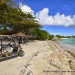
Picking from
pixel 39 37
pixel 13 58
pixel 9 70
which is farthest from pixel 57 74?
pixel 39 37

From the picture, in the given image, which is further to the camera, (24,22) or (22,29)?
(22,29)

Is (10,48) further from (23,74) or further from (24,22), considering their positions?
(24,22)

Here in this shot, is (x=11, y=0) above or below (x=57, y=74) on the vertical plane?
above

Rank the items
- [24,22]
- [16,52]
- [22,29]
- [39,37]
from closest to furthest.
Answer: [16,52] → [24,22] → [22,29] → [39,37]

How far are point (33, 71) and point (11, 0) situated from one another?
413cm

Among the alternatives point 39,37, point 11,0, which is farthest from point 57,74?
point 39,37

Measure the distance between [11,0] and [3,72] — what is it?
390 centimetres

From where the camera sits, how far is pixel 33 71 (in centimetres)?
1034

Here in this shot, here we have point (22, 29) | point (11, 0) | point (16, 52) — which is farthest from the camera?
point (22, 29)

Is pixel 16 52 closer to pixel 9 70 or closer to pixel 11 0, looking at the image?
pixel 9 70

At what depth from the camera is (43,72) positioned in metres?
10.2

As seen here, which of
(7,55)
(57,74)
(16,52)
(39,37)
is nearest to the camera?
(57,74)

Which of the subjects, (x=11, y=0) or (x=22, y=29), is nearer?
(x=11, y=0)

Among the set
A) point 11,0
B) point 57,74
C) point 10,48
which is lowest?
point 57,74
